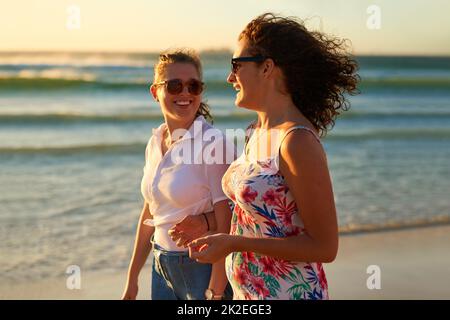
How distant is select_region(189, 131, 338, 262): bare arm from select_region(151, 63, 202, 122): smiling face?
0.97 m

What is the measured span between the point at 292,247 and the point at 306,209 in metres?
0.14

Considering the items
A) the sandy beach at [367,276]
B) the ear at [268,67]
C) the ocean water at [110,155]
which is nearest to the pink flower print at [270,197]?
the ear at [268,67]

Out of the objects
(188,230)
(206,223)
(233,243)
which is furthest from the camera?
(206,223)

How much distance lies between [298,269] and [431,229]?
18.3ft

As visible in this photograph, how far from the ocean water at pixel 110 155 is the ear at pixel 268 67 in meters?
4.07

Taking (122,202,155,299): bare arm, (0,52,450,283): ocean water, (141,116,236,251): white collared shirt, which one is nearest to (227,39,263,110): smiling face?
(141,116,236,251): white collared shirt

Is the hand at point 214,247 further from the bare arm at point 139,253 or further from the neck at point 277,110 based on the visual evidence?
the bare arm at point 139,253

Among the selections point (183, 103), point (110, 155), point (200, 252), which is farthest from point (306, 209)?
point (110, 155)

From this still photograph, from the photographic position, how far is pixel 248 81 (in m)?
2.92

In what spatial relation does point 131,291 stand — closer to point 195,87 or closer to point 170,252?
point 170,252

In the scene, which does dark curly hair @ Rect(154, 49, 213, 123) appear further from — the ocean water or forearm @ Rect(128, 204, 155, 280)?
the ocean water

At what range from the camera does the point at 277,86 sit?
2895mm

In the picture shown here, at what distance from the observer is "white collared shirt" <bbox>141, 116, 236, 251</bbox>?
3.38 meters

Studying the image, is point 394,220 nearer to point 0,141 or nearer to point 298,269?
point 298,269
